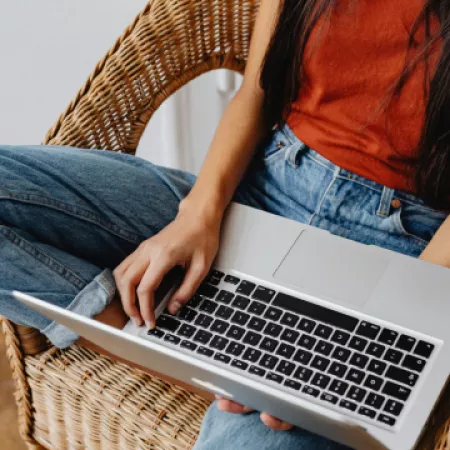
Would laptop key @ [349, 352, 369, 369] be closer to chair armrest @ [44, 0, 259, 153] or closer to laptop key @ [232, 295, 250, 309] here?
laptop key @ [232, 295, 250, 309]

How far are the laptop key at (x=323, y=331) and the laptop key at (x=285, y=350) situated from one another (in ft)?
0.11

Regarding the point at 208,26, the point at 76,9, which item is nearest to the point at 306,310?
the point at 208,26

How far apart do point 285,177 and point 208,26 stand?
0.32 m

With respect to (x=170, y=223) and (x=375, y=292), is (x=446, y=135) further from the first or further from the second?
(x=170, y=223)

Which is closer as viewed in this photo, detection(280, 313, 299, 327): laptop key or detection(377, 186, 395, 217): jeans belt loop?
detection(280, 313, 299, 327): laptop key

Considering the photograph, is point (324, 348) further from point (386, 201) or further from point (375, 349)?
point (386, 201)

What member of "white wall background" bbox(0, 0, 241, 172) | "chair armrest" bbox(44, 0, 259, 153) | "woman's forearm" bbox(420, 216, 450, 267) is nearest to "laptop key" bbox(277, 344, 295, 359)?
"woman's forearm" bbox(420, 216, 450, 267)

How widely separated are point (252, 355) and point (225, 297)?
0.08m

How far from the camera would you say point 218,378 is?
632 millimetres

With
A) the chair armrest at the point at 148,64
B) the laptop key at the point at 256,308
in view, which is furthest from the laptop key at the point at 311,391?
the chair armrest at the point at 148,64

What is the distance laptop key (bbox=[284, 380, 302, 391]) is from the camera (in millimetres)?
730

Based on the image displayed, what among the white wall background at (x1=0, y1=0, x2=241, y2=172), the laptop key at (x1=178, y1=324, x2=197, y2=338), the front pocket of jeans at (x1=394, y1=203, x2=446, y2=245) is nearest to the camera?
the laptop key at (x1=178, y1=324, x2=197, y2=338)

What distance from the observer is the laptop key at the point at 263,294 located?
0.80 metres

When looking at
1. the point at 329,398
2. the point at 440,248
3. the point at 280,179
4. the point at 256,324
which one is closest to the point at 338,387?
the point at 329,398
